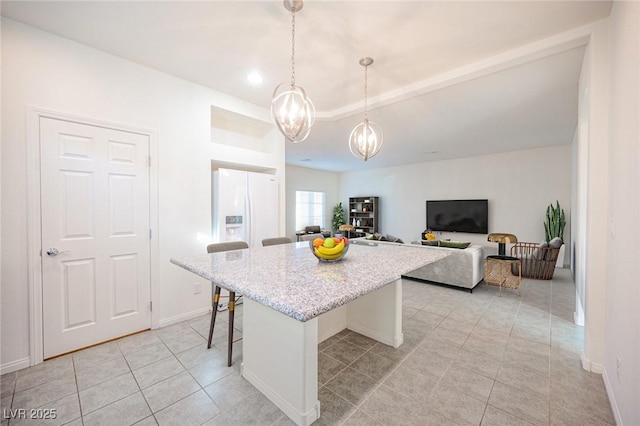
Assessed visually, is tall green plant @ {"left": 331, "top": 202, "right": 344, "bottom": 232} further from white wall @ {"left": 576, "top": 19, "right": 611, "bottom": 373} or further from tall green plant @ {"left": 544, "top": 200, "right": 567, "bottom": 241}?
A: white wall @ {"left": 576, "top": 19, "right": 611, "bottom": 373}

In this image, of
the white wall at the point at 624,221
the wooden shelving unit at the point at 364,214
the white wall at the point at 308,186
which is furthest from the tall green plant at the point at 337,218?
the white wall at the point at 624,221

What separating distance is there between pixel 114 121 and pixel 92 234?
1101 mm

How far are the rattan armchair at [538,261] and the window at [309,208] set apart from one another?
549 cm

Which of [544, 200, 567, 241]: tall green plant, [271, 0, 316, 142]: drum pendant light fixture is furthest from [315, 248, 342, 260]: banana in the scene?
[544, 200, 567, 241]: tall green plant

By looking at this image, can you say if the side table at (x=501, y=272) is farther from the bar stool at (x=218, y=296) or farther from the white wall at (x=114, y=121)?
the white wall at (x=114, y=121)

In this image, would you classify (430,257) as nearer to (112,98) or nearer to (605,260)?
(605,260)

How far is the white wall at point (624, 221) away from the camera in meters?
1.22

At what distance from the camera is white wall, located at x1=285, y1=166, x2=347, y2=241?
7691mm

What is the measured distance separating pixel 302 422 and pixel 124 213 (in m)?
2.45

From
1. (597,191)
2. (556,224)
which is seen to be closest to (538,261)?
(556,224)

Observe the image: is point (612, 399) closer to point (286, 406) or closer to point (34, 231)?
point (286, 406)

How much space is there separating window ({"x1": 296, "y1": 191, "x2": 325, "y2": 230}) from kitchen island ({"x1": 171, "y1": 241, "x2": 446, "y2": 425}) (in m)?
5.93

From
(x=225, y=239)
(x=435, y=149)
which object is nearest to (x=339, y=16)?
(x=225, y=239)

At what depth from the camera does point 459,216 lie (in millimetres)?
6594
